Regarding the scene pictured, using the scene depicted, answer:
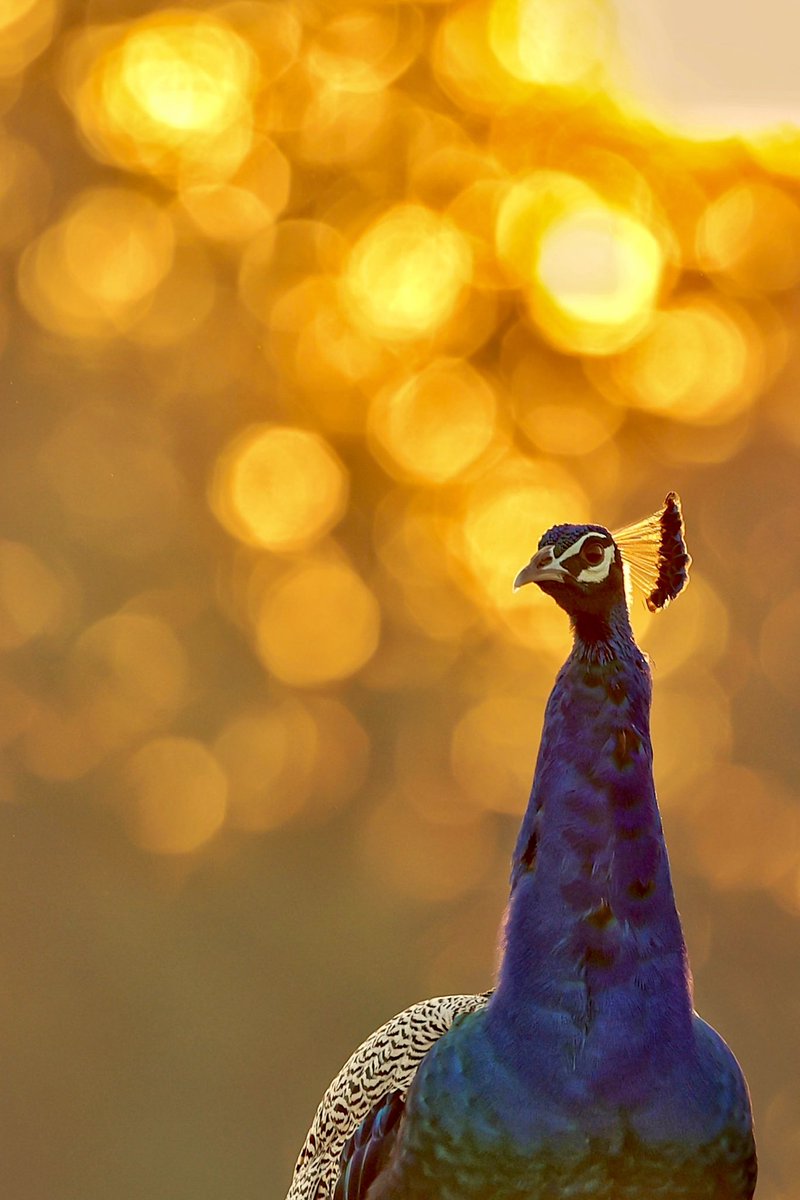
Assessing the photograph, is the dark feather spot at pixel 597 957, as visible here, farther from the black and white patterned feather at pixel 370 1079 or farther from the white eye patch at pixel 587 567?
the white eye patch at pixel 587 567

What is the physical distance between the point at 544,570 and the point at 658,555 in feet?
1.00

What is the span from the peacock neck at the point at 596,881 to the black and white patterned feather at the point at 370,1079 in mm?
232

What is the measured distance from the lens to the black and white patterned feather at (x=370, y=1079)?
2291 mm

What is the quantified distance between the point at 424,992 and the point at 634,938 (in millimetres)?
3717

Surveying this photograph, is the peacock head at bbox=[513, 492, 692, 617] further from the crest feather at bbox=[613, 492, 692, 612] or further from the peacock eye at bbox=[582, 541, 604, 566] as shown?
the crest feather at bbox=[613, 492, 692, 612]

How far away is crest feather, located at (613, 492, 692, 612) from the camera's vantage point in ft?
7.63

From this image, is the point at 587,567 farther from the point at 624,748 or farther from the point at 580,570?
the point at 624,748

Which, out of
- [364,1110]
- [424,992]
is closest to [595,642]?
[364,1110]

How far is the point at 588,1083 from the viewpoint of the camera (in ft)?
6.54

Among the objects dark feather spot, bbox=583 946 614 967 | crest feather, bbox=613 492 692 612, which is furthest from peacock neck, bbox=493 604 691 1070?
crest feather, bbox=613 492 692 612

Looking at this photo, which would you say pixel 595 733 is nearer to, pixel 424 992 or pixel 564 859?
pixel 564 859

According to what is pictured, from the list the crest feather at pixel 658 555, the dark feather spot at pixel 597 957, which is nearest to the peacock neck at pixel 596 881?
the dark feather spot at pixel 597 957

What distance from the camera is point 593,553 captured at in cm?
213

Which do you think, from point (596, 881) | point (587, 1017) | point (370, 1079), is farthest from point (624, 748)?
point (370, 1079)
